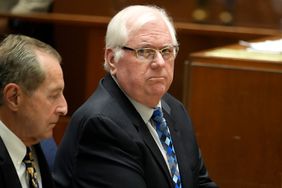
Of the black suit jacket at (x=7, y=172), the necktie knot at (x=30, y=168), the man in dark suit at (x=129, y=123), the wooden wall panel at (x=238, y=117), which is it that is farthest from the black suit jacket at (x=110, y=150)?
the wooden wall panel at (x=238, y=117)

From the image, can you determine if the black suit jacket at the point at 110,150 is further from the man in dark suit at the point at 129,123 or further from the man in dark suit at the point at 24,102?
the man in dark suit at the point at 24,102

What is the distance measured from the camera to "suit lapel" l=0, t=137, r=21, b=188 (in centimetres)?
210

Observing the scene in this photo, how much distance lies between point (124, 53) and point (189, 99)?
1188 millimetres

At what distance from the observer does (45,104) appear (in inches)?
84.4

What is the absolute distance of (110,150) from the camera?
8.19ft

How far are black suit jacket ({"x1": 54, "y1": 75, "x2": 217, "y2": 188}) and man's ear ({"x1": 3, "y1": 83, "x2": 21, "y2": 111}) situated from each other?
0.44m

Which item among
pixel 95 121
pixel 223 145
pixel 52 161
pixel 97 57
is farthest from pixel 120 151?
pixel 97 57

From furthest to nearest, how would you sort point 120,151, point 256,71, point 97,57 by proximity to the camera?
point 97,57, point 256,71, point 120,151

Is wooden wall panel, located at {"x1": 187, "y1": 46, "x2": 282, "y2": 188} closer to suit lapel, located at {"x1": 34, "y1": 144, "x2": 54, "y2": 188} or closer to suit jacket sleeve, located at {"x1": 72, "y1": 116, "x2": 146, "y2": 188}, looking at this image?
suit jacket sleeve, located at {"x1": 72, "y1": 116, "x2": 146, "y2": 188}

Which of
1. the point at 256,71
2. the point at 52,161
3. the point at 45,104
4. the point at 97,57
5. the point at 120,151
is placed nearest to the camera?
the point at 45,104

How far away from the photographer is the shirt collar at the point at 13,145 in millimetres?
2139

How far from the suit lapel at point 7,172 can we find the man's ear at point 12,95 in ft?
0.39

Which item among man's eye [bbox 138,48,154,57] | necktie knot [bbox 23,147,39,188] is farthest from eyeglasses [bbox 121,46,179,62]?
necktie knot [bbox 23,147,39,188]

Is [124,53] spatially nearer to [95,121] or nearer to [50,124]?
[95,121]
